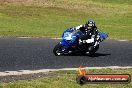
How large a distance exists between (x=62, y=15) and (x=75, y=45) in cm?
2193

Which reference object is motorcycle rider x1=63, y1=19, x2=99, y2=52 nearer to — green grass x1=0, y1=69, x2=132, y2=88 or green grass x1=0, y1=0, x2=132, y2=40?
green grass x1=0, y1=69, x2=132, y2=88

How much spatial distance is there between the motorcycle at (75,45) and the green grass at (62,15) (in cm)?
1212

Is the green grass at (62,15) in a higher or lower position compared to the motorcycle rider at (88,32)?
lower

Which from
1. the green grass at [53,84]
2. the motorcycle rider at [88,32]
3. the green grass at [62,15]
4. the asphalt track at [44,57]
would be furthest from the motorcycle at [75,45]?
the green grass at [62,15]

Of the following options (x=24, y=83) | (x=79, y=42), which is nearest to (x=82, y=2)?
(x=79, y=42)

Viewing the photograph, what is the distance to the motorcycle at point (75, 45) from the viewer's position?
1836 centimetres

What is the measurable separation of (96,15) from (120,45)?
20.6 metres

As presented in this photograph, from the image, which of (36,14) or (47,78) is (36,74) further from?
(36,14)

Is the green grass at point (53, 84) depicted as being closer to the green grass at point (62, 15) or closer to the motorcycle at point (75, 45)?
the motorcycle at point (75, 45)

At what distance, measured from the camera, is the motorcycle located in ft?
60.2

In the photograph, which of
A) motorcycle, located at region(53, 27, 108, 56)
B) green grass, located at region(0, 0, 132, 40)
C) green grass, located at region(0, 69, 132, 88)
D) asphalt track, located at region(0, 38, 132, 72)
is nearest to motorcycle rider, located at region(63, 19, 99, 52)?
motorcycle, located at region(53, 27, 108, 56)

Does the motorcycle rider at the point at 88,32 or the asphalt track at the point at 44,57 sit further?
the motorcycle rider at the point at 88,32

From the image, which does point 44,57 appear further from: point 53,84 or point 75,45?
point 53,84

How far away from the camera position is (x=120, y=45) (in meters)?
22.7
